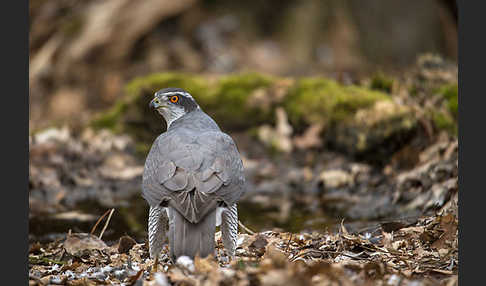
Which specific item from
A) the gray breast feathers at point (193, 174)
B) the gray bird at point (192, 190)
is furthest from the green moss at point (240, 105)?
the gray breast feathers at point (193, 174)

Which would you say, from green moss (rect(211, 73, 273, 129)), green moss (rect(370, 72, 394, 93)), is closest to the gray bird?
green moss (rect(211, 73, 273, 129))

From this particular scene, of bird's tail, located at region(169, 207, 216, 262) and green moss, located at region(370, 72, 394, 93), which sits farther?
green moss, located at region(370, 72, 394, 93)

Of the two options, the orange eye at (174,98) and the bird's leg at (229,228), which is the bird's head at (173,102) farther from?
the bird's leg at (229,228)

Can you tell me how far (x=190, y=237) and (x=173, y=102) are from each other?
2.20m

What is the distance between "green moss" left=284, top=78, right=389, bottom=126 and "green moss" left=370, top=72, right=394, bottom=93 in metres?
0.37

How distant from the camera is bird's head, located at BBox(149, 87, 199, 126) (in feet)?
19.5

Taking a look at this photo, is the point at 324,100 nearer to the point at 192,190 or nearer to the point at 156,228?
the point at 156,228

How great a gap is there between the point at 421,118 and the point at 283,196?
2554 millimetres

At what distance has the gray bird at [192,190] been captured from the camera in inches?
164

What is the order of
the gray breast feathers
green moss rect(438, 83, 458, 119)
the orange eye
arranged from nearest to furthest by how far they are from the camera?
the gray breast feathers
the orange eye
green moss rect(438, 83, 458, 119)

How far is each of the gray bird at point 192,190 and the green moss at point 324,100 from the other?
5380 mm

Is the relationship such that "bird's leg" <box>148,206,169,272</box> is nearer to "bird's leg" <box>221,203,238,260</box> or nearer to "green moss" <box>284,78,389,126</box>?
"bird's leg" <box>221,203,238,260</box>

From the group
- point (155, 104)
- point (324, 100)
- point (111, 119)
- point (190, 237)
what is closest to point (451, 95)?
point (324, 100)

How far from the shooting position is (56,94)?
620 inches
